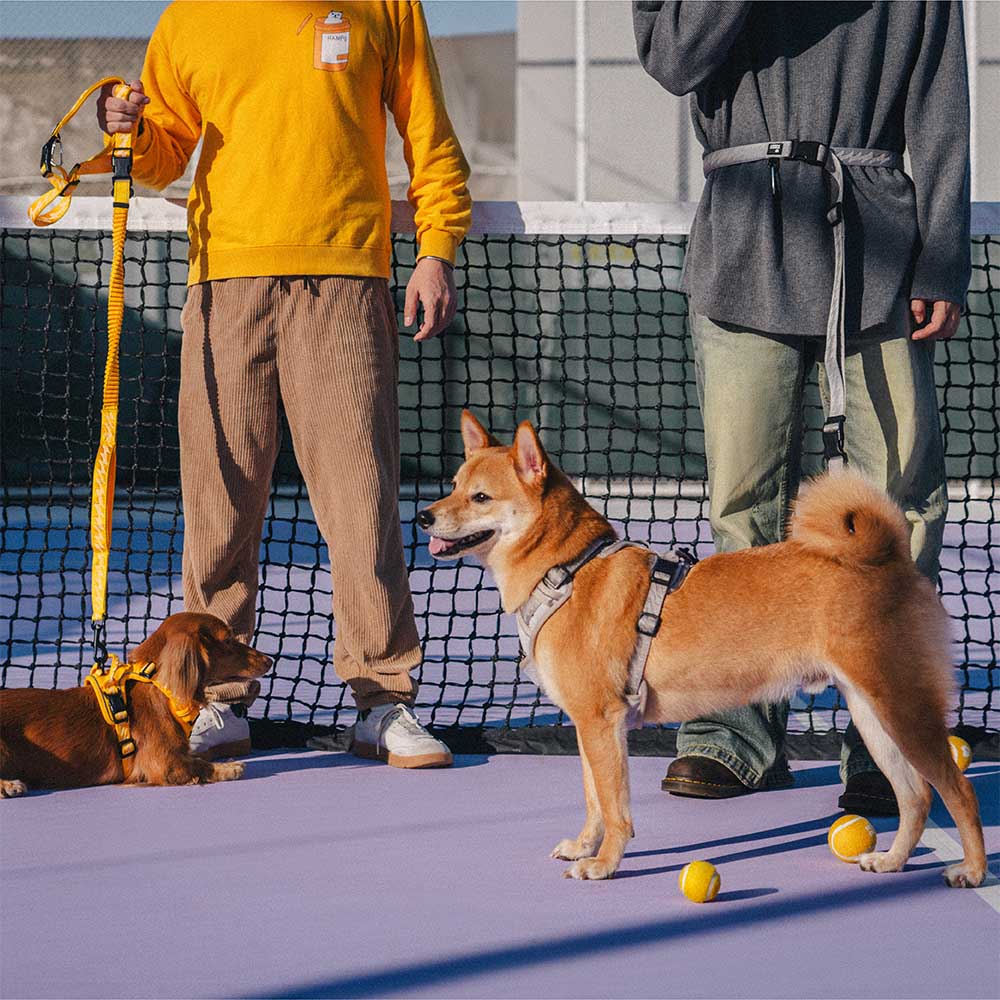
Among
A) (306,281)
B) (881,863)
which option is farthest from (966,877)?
(306,281)

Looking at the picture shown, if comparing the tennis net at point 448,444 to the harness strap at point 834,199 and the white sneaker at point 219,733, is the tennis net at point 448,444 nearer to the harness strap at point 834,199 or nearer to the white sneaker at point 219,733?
the white sneaker at point 219,733

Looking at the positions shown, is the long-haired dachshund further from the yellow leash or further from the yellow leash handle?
the yellow leash handle

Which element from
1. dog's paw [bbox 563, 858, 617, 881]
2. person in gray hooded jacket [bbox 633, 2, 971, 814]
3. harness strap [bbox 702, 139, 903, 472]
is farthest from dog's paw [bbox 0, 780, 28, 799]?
harness strap [bbox 702, 139, 903, 472]

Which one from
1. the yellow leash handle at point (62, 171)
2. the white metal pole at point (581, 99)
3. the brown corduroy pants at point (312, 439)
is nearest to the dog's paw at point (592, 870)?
the brown corduroy pants at point (312, 439)

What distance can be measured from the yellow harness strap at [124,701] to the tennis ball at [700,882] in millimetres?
1522

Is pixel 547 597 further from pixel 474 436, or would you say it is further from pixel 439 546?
pixel 474 436

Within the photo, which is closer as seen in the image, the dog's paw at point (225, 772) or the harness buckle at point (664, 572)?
the harness buckle at point (664, 572)

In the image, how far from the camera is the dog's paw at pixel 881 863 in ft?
9.08

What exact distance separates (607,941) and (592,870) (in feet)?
1.12

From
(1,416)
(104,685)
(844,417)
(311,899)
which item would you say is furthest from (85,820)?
(1,416)

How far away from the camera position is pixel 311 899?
8.53ft

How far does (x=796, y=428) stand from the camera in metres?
3.28

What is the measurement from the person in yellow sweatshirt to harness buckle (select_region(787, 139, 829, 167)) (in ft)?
3.25

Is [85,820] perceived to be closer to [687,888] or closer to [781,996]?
[687,888]
